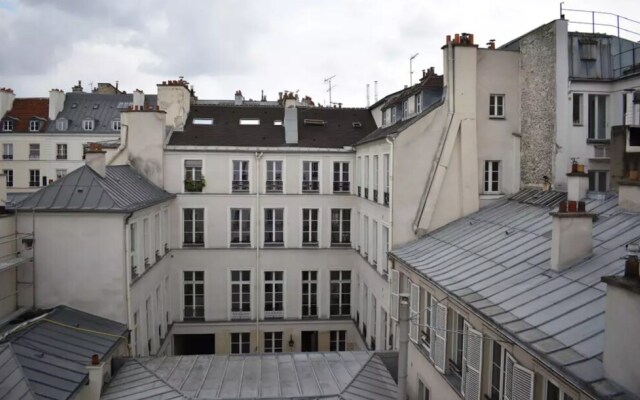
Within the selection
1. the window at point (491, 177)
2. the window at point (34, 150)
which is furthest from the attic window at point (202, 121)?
the window at point (34, 150)

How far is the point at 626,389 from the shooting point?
24.7ft

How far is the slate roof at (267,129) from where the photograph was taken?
3184 cm

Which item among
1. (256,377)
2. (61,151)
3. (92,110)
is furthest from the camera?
(92,110)

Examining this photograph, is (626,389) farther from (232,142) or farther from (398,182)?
(232,142)

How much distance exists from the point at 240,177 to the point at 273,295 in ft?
21.7

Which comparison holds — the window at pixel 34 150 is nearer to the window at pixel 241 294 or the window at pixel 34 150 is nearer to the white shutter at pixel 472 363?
the window at pixel 241 294

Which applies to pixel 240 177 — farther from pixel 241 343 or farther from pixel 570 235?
pixel 570 235

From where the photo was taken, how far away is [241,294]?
3109cm

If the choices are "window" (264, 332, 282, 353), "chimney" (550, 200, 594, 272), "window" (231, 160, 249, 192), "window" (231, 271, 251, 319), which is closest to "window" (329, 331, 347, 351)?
"window" (264, 332, 282, 353)

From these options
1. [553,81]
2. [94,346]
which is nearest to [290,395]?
[94,346]

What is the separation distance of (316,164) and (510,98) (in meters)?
11.9

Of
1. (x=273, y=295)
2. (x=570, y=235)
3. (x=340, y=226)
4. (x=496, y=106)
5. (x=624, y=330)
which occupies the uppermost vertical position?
(x=496, y=106)

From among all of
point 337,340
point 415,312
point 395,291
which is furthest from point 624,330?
point 337,340

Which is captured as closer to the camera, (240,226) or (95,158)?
(95,158)
